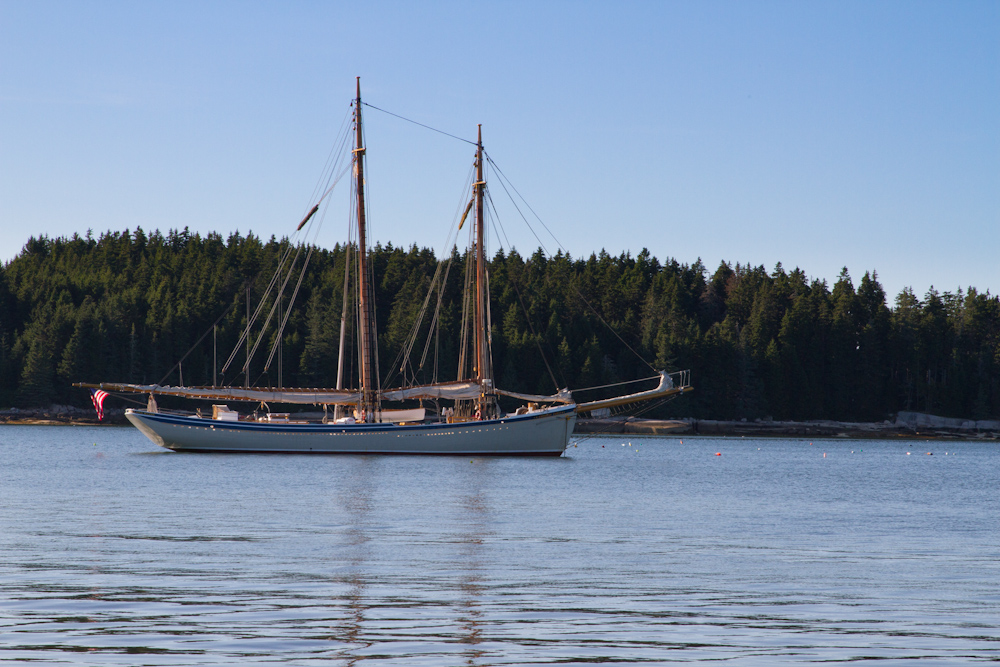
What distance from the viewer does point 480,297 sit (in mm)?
73500

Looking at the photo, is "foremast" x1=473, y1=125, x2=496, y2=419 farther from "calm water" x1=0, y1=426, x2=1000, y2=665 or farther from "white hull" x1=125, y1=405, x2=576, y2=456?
"calm water" x1=0, y1=426, x2=1000, y2=665

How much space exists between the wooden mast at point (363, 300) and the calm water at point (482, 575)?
25.3m

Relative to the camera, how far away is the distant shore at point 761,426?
167750mm

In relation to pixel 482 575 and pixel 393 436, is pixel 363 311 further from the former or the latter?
pixel 482 575

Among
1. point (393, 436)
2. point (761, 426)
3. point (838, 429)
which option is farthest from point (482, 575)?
point (838, 429)

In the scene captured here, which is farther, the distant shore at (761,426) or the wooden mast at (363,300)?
the distant shore at (761,426)

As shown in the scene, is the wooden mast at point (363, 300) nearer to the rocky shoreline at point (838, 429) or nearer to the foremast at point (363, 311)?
the foremast at point (363, 311)

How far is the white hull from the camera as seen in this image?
70188 mm

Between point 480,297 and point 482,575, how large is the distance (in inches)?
2072

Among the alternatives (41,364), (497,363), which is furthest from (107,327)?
(497,363)

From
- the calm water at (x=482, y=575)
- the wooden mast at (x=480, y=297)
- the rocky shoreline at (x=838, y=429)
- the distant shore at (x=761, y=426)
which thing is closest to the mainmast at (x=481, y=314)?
the wooden mast at (x=480, y=297)

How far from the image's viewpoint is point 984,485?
2372 inches

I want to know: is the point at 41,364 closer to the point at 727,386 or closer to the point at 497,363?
the point at 497,363

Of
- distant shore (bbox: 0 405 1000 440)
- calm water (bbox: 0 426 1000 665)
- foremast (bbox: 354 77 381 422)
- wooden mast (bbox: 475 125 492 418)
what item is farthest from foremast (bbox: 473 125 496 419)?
distant shore (bbox: 0 405 1000 440)
